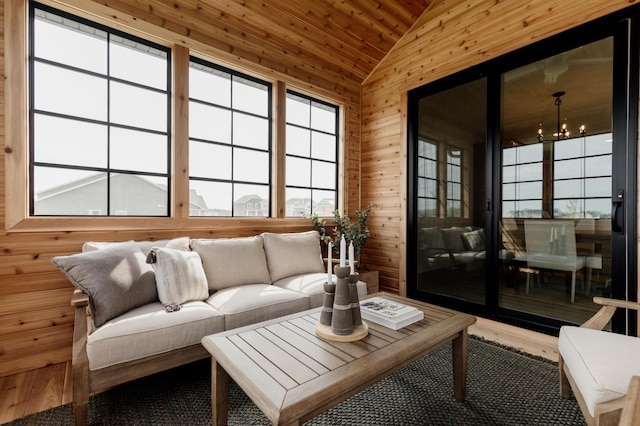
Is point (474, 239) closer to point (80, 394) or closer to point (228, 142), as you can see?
point (228, 142)

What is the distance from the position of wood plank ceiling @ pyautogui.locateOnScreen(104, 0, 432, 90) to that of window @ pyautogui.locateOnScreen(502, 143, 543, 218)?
81.7 inches

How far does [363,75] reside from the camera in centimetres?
426

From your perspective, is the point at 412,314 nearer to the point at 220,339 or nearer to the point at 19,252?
the point at 220,339

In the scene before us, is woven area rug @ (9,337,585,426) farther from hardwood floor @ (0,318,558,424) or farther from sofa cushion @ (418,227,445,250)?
sofa cushion @ (418,227,445,250)

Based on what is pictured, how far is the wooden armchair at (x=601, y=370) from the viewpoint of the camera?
1.11m

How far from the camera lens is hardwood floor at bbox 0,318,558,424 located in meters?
1.70

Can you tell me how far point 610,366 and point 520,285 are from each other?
1.78m

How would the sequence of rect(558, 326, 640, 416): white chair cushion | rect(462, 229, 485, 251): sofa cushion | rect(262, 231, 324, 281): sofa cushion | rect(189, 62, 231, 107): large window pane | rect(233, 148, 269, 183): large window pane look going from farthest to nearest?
rect(233, 148, 269, 183): large window pane → rect(462, 229, 485, 251): sofa cushion → rect(189, 62, 231, 107): large window pane → rect(262, 231, 324, 281): sofa cushion → rect(558, 326, 640, 416): white chair cushion

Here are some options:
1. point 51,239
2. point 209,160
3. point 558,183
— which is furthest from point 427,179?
point 51,239

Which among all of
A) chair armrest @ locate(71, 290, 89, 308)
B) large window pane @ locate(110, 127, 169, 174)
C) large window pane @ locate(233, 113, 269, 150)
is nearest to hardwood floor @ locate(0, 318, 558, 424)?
chair armrest @ locate(71, 290, 89, 308)

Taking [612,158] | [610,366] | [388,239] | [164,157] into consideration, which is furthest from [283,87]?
[610,366]

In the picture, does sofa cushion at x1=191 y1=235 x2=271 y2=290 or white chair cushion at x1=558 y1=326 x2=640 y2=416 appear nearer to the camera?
white chair cushion at x1=558 y1=326 x2=640 y2=416

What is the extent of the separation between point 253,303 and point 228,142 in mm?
1842

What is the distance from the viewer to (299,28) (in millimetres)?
3357
